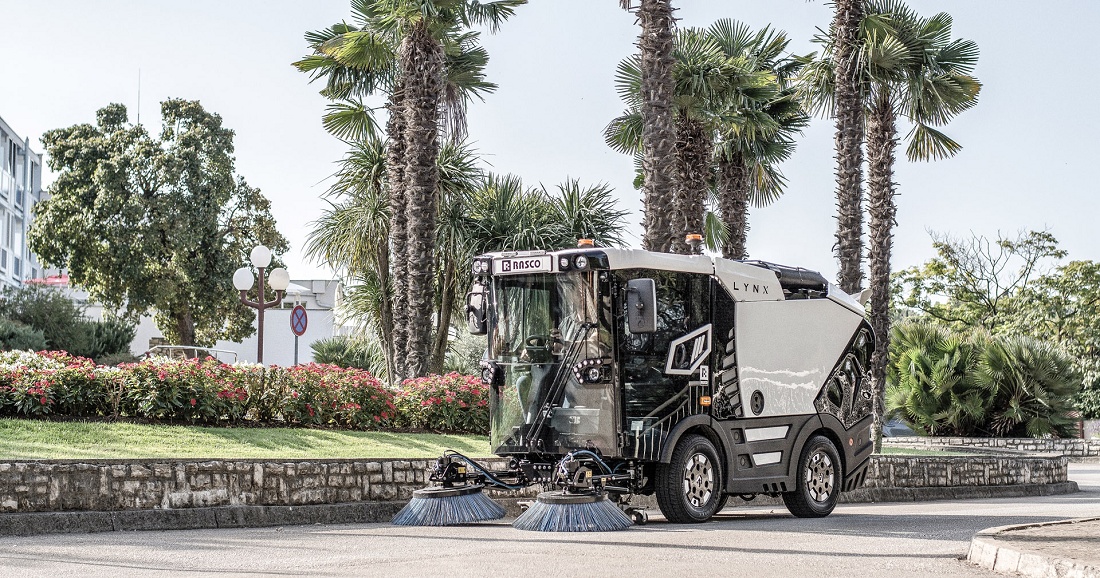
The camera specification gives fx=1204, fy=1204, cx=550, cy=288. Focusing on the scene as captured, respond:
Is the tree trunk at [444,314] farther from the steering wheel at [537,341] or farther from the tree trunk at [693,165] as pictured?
the steering wheel at [537,341]

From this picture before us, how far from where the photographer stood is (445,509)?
11.6 meters

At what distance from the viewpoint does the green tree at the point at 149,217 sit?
4450cm

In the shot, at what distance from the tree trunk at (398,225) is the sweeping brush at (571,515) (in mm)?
11277

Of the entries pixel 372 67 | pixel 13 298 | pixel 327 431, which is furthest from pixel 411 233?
pixel 13 298

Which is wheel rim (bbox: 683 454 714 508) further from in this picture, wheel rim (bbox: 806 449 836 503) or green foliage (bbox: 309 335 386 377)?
green foliage (bbox: 309 335 386 377)

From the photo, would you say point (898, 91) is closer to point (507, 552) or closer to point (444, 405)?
point (444, 405)

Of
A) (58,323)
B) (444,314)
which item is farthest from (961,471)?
(58,323)

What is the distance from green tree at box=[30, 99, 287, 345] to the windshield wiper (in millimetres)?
35293

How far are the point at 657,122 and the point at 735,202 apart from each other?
9044mm

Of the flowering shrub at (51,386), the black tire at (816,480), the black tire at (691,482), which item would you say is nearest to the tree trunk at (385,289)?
the flowering shrub at (51,386)

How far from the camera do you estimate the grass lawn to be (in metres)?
12.4

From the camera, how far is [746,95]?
25.4 metres

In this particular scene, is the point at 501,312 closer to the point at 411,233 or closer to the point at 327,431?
the point at 327,431

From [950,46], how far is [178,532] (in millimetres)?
17953
